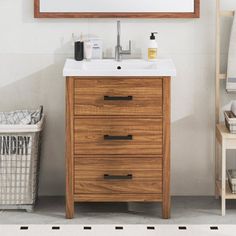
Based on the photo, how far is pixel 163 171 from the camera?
4348mm

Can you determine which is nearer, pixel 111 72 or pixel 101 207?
pixel 111 72

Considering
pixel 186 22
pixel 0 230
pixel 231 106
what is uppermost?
pixel 186 22

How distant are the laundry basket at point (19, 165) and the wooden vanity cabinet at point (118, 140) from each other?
0.87 ft

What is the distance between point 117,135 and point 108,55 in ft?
1.99

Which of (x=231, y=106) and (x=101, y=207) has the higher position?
(x=231, y=106)

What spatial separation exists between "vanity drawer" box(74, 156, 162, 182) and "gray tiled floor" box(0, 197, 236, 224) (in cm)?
24

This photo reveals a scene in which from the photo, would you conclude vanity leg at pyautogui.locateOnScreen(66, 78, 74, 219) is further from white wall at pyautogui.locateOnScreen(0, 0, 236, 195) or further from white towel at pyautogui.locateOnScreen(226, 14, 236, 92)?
white towel at pyautogui.locateOnScreen(226, 14, 236, 92)

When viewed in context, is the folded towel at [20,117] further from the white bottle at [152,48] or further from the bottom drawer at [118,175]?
the white bottle at [152,48]

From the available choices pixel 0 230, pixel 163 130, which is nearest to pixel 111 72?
pixel 163 130

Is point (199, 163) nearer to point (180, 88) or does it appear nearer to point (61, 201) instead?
point (180, 88)

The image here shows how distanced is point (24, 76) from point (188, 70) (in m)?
0.99

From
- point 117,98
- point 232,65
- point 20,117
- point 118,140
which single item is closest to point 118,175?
point 118,140

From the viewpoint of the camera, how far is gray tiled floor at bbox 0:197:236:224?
14.3 ft

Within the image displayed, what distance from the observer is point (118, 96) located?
168 inches
